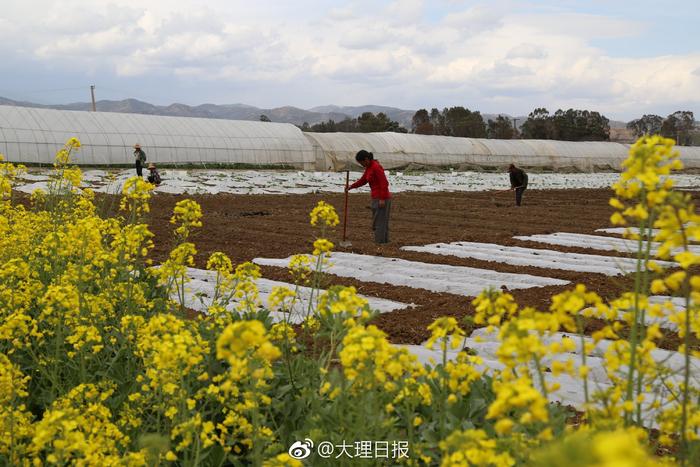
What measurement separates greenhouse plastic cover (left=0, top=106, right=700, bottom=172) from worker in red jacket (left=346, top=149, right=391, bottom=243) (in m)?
10.6

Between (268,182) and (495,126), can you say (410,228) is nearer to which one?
(268,182)

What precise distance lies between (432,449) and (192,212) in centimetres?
199

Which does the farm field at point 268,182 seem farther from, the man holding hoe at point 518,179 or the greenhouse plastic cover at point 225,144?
the man holding hoe at point 518,179

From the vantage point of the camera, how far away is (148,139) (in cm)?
2830

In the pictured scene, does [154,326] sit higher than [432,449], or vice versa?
Result: [154,326]

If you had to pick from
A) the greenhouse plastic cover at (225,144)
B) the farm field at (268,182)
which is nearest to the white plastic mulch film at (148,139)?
the greenhouse plastic cover at (225,144)

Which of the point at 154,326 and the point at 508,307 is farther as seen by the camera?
the point at 154,326

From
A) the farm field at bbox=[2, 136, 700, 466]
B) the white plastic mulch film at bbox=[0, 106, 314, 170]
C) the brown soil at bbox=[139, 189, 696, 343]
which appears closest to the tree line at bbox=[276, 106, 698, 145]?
the white plastic mulch film at bbox=[0, 106, 314, 170]

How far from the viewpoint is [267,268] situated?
897 cm

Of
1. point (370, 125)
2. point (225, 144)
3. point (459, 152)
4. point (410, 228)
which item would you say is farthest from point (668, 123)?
point (410, 228)

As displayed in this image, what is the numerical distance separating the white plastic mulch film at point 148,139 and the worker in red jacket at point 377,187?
58.5 feet

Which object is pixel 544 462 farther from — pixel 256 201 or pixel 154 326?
pixel 256 201

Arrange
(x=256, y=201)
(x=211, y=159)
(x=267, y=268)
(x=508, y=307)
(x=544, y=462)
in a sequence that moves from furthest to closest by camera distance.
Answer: (x=211, y=159), (x=256, y=201), (x=267, y=268), (x=508, y=307), (x=544, y=462)

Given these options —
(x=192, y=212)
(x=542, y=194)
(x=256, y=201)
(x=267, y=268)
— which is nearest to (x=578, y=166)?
A: (x=542, y=194)
